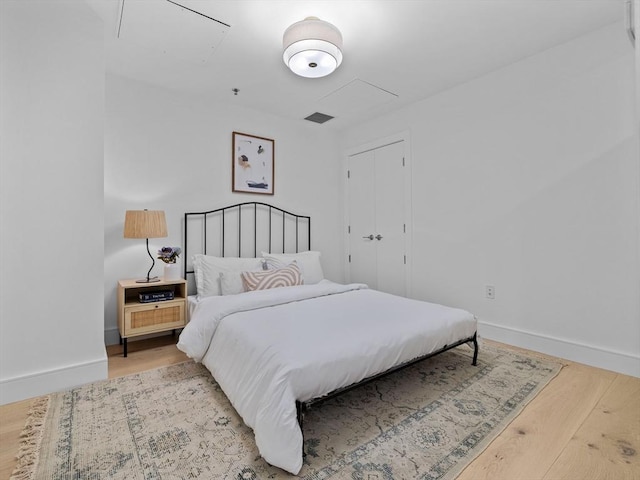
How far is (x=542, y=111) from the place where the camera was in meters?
2.65

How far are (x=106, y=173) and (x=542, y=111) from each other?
3.82 metres

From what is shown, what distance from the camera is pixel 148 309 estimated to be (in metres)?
2.69

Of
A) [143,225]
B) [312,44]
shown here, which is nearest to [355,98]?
[312,44]

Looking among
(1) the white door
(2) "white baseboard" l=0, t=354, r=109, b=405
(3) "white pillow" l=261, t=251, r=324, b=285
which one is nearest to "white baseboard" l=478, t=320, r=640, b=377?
(1) the white door

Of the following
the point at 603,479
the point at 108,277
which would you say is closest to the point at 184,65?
the point at 108,277

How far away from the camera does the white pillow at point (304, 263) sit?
337 cm

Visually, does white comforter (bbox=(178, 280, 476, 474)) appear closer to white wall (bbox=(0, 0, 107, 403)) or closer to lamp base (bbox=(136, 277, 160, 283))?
lamp base (bbox=(136, 277, 160, 283))

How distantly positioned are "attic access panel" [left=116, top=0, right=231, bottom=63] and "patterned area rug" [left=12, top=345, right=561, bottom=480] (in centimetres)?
247

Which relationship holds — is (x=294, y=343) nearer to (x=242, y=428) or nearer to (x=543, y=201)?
(x=242, y=428)

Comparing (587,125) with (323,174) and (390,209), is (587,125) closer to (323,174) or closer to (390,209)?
(390,209)

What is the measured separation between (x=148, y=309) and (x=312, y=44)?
94.8 inches

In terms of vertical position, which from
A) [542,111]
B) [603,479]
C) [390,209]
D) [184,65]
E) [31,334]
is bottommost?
[603,479]

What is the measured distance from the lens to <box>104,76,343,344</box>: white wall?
2920 millimetres

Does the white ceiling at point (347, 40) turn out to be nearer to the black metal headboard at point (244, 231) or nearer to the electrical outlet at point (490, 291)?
the black metal headboard at point (244, 231)
